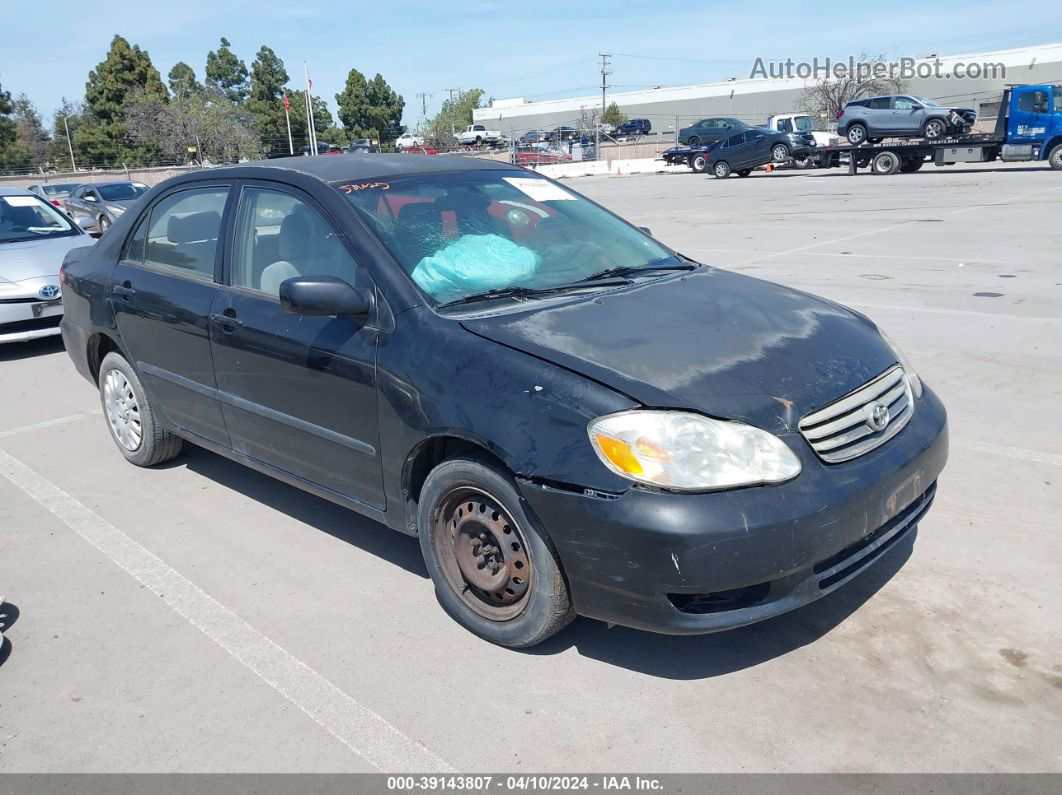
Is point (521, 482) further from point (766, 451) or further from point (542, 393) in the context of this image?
point (766, 451)

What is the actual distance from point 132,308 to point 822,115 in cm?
5928

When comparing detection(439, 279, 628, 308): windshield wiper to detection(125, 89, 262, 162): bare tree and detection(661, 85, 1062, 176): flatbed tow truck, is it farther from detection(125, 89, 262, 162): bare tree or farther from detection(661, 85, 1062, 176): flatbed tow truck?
detection(125, 89, 262, 162): bare tree

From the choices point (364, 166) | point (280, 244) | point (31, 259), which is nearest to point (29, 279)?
point (31, 259)

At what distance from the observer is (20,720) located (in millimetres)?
3076

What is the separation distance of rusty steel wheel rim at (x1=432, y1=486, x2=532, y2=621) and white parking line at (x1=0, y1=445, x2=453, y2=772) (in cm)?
58

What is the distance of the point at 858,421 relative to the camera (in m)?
3.13

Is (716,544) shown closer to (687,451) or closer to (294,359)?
(687,451)

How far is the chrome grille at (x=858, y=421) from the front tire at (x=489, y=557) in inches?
37.7

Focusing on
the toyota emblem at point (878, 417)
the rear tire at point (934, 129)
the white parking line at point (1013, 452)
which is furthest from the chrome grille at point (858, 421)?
the rear tire at point (934, 129)

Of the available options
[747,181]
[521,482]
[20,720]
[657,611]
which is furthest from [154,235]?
[747,181]

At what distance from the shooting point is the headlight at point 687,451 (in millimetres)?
2797

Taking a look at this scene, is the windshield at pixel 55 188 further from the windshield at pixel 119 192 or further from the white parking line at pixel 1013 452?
the white parking line at pixel 1013 452

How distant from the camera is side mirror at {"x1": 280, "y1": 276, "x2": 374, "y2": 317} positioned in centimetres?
345

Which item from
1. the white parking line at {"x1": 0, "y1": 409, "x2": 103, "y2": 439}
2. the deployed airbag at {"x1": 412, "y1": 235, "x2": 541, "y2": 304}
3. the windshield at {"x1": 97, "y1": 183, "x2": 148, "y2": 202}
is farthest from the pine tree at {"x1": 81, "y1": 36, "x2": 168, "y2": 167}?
the deployed airbag at {"x1": 412, "y1": 235, "x2": 541, "y2": 304}
